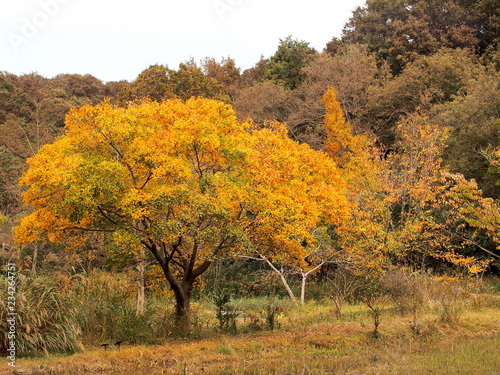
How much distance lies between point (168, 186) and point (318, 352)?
15.0 ft

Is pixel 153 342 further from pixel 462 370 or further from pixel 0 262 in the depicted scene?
pixel 0 262

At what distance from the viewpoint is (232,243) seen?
37.0ft

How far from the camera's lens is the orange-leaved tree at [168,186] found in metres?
9.80

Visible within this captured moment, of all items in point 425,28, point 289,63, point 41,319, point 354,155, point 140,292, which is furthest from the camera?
point 289,63

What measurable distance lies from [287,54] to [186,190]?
31131mm

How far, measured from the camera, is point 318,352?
1027cm

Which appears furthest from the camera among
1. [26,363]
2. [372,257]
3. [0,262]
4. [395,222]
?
[395,222]

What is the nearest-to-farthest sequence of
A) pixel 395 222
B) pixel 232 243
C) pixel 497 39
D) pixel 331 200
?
pixel 232 243 < pixel 331 200 < pixel 395 222 < pixel 497 39

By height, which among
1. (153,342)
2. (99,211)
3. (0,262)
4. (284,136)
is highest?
(284,136)

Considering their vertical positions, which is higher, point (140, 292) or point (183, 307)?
point (140, 292)

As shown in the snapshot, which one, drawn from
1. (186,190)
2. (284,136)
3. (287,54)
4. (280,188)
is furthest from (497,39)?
(186,190)

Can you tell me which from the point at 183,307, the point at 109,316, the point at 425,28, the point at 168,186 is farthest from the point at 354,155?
the point at 109,316

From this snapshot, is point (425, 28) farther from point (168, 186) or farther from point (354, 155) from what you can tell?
point (168, 186)

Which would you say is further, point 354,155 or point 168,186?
point 354,155
